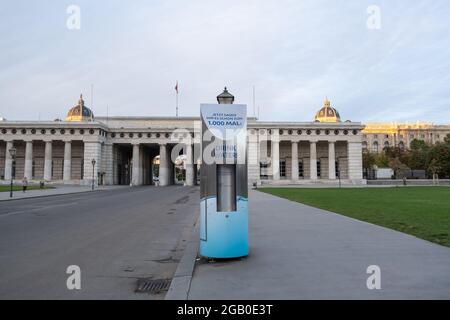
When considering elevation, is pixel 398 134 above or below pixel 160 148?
above

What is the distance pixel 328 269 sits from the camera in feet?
21.7

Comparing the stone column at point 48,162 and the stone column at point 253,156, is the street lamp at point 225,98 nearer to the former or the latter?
the stone column at point 253,156

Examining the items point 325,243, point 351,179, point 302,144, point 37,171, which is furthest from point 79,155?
point 325,243

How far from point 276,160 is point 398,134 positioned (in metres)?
87.5

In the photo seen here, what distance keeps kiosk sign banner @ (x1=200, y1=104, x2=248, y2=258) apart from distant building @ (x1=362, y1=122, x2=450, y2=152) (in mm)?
142061

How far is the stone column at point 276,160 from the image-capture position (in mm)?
76000

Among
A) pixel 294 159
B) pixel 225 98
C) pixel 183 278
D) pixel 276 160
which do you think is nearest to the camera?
pixel 183 278

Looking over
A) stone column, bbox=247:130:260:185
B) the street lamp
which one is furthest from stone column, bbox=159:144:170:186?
the street lamp

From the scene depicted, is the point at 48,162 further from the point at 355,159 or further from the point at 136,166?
the point at 355,159

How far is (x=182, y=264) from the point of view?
7.23 metres

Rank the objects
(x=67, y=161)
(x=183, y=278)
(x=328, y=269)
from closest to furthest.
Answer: (x=183, y=278)
(x=328, y=269)
(x=67, y=161)

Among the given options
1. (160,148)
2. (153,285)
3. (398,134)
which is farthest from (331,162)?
(398,134)

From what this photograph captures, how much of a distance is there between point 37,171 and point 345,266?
270ft
